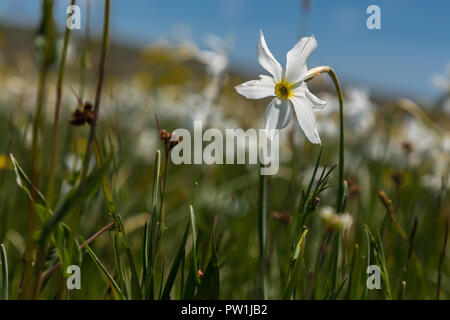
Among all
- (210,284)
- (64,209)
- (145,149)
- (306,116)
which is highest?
(145,149)

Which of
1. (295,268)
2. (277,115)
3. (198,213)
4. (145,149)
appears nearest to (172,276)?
(295,268)

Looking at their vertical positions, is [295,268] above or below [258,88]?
below

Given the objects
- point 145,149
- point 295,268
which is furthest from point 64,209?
point 145,149

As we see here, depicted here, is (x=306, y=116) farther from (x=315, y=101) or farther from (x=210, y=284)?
(x=210, y=284)

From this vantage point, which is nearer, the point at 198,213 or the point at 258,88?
the point at 258,88

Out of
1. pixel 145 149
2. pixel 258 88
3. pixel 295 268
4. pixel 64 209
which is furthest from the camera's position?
pixel 145 149

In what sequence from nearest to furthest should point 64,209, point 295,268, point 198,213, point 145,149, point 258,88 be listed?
1. point 64,209
2. point 258,88
3. point 295,268
4. point 198,213
5. point 145,149

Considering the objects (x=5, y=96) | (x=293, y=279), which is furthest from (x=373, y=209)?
(x=5, y=96)

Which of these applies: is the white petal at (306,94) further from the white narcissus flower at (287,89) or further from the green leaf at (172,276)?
the green leaf at (172,276)

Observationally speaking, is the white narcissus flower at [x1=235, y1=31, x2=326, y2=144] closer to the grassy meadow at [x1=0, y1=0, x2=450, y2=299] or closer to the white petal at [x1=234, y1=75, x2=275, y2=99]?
the white petal at [x1=234, y1=75, x2=275, y2=99]
